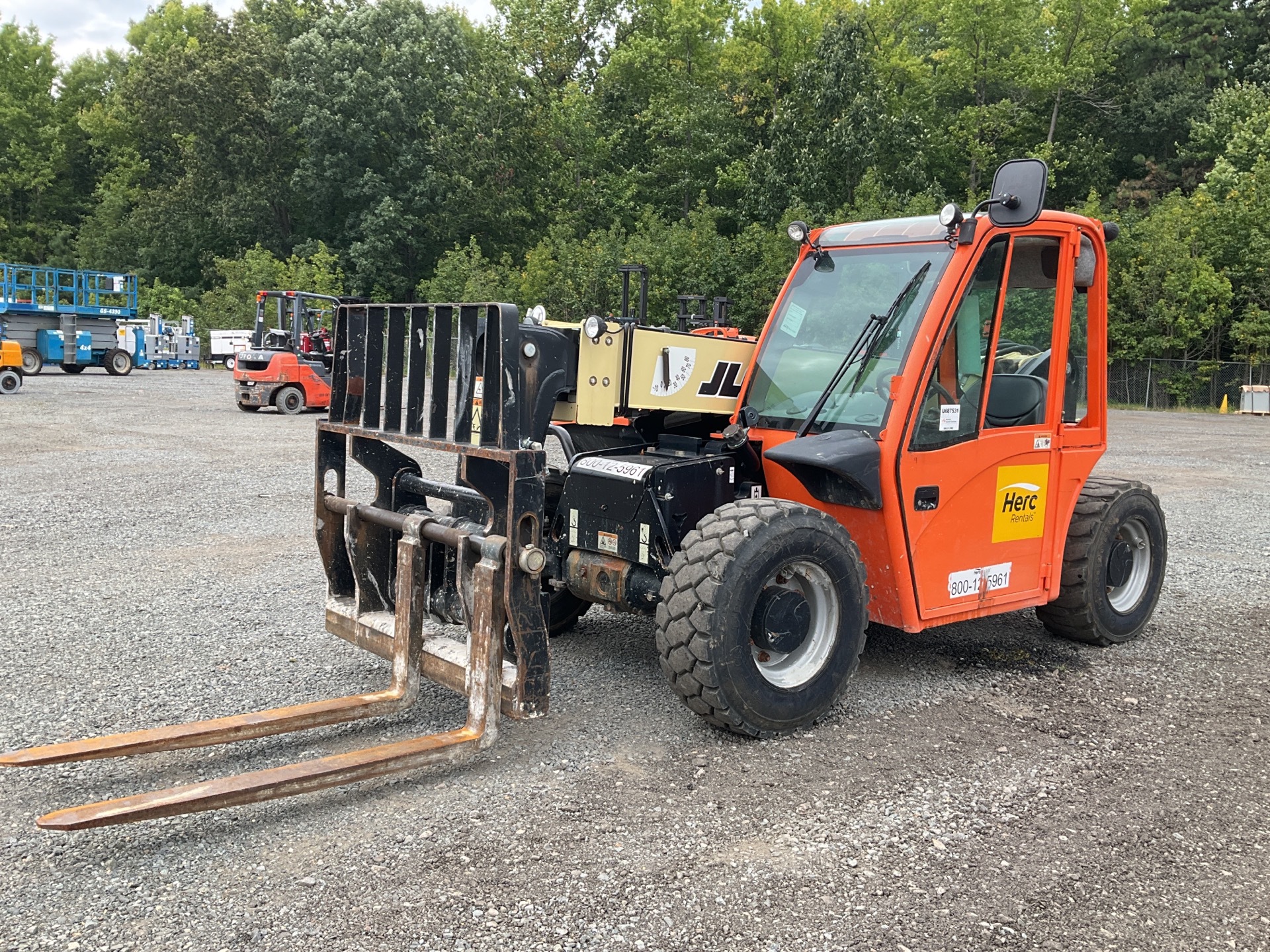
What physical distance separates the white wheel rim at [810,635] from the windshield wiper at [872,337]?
2.53 ft

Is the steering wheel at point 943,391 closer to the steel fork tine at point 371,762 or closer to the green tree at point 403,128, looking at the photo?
the steel fork tine at point 371,762

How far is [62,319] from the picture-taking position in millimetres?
34312

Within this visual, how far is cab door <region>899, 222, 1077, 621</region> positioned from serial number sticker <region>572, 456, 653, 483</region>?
1.21 m

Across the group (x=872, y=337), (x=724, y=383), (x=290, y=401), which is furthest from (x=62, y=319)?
(x=872, y=337)

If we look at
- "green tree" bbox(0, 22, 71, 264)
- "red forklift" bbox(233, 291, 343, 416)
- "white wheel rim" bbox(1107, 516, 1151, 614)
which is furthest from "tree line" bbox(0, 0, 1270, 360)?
"white wheel rim" bbox(1107, 516, 1151, 614)

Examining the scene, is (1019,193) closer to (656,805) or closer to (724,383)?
(724,383)

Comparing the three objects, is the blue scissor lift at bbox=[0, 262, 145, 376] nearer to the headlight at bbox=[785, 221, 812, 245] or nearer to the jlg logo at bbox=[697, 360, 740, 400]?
the jlg logo at bbox=[697, 360, 740, 400]

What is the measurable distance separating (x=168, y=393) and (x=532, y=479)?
2836 centimetres

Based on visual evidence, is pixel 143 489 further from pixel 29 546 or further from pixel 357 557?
pixel 357 557

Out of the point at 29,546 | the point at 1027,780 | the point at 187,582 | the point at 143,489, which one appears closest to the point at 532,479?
the point at 1027,780

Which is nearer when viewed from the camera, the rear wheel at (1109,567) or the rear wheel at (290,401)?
the rear wheel at (1109,567)

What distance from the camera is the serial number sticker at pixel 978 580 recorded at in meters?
5.30

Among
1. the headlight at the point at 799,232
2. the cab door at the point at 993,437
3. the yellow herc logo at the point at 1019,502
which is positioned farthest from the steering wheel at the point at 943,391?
the headlight at the point at 799,232

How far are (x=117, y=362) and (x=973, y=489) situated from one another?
37.0 m
